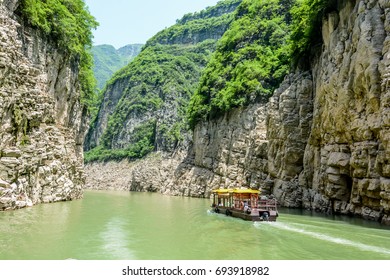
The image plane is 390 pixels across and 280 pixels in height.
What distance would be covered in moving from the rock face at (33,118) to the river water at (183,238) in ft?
11.3

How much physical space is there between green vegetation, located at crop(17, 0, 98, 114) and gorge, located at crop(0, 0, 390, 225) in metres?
1.11

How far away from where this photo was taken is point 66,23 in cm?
3897

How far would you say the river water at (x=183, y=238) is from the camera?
1503 centimetres

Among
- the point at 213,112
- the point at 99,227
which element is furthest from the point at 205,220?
the point at 213,112

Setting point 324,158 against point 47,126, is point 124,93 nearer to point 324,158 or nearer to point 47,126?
point 47,126

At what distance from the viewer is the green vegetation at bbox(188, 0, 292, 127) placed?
170 ft

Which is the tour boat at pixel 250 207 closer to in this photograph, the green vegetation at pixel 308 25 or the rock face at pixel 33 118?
the rock face at pixel 33 118

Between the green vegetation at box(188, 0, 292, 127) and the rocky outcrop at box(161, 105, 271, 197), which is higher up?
the green vegetation at box(188, 0, 292, 127)

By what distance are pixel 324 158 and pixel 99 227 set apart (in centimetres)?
1911

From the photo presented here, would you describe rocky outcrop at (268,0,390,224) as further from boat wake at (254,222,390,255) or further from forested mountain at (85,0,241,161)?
forested mountain at (85,0,241,161)

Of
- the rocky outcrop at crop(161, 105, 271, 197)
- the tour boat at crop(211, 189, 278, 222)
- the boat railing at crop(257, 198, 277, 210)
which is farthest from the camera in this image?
the rocky outcrop at crop(161, 105, 271, 197)

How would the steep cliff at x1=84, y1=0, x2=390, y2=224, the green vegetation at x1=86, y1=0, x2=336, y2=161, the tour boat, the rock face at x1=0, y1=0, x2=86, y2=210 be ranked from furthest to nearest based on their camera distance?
the green vegetation at x1=86, y1=0, x2=336, y2=161
the tour boat
the rock face at x1=0, y1=0, x2=86, y2=210
the steep cliff at x1=84, y1=0, x2=390, y2=224

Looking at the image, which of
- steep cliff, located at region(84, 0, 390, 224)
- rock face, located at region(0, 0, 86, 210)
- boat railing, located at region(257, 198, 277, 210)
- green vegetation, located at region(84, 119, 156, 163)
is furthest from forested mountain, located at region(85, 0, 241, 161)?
boat railing, located at region(257, 198, 277, 210)

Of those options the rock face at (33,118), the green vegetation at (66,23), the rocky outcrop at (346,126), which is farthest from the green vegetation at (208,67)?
the rock face at (33,118)
